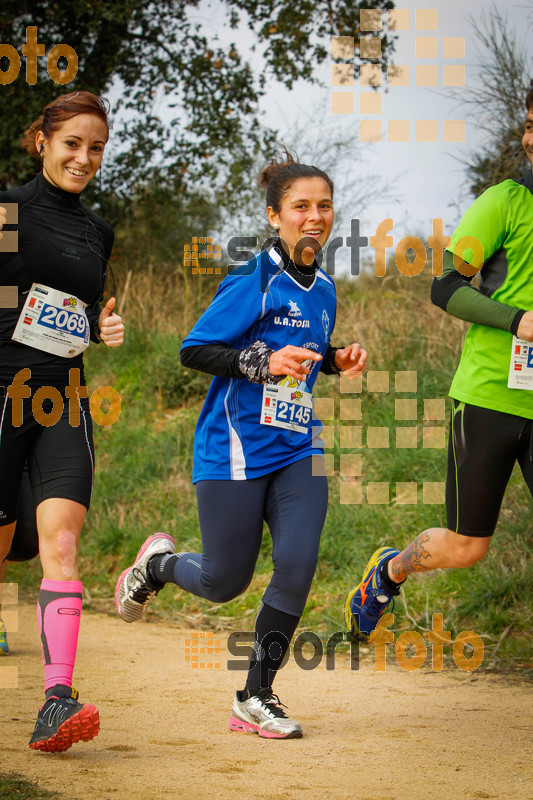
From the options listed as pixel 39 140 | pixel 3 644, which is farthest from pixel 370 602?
pixel 39 140

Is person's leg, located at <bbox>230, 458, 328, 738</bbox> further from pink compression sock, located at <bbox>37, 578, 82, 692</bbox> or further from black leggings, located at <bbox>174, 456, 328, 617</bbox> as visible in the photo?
pink compression sock, located at <bbox>37, 578, 82, 692</bbox>

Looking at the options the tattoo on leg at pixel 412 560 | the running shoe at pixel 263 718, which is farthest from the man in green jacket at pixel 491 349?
the running shoe at pixel 263 718

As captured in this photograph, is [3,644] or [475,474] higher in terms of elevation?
[475,474]

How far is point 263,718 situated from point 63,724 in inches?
34.7

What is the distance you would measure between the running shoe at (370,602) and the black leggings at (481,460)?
2.51 ft

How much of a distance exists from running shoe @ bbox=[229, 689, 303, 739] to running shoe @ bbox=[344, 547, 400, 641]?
724 mm

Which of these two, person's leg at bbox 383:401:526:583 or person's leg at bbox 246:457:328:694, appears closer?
person's leg at bbox 383:401:526:583

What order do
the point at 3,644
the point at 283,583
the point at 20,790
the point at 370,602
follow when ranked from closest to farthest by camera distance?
the point at 20,790, the point at 283,583, the point at 370,602, the point at 3,644

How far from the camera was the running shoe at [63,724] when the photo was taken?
318 cm

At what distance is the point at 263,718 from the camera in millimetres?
3729

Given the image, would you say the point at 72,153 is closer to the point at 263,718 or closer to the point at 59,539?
the point at 59,539

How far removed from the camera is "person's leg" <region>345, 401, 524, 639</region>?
3559 mm

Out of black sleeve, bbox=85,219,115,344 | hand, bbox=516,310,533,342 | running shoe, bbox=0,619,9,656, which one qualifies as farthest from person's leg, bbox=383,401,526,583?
running shoe, bbox=0,619,9,656

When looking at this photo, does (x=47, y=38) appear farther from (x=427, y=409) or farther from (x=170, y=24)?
(x=427, y=409)
